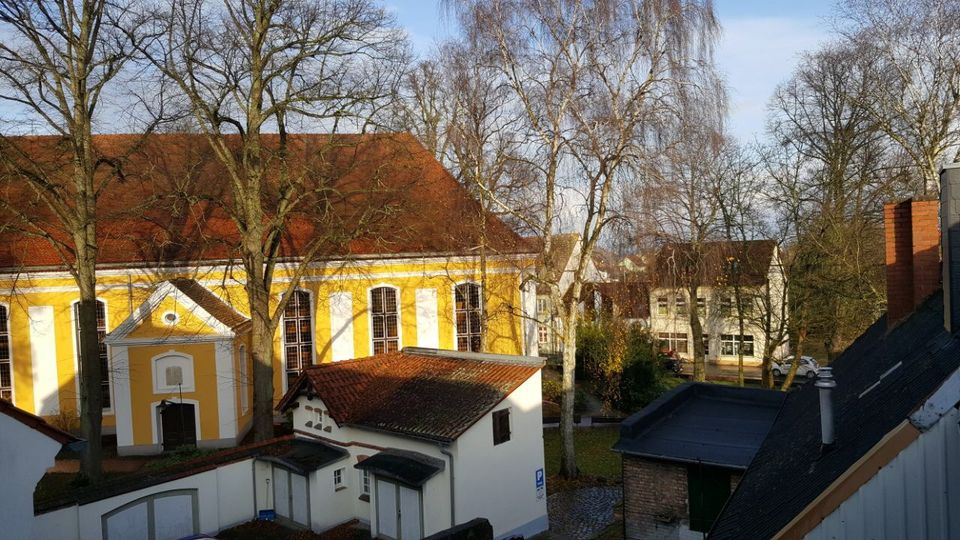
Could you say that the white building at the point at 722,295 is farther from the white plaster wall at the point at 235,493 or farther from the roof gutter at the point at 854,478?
the roof gutter at the point at 854,478

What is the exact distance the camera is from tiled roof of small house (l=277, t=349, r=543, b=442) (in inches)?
584

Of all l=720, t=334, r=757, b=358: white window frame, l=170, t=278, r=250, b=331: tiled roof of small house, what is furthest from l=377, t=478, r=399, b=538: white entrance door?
l=720, t=334, r=757, b=358: white window frame

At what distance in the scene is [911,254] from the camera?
1035cm

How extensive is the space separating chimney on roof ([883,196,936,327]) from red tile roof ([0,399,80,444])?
40.8ft

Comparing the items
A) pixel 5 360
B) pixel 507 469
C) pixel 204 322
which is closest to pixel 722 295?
pixel 507 469

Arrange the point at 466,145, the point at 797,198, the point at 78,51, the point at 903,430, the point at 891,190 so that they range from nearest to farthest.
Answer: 1. the point at 903,430
2. the point at 78,51
3. the point at 466,145
4. the point at 891,190
5. the point at 797,198

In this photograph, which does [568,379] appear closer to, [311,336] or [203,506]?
[203,506]

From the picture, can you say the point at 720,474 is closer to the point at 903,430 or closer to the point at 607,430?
the point at 903,430

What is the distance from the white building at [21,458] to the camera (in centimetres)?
948

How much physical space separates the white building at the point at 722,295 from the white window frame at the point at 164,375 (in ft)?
48.3

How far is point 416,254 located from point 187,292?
28.0 ft

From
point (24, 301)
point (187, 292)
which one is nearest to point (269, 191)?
point (187, 292)

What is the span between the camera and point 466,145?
60.6ft

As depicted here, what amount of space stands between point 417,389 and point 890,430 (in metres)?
12.7
